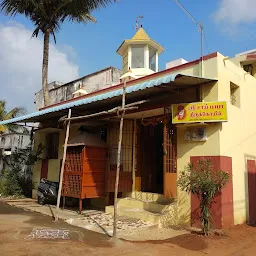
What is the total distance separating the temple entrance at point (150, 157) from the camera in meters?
10.6

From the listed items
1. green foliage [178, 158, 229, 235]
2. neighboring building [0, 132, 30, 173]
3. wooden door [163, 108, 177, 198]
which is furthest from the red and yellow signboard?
neighboring building [0, 132, 30, 173]

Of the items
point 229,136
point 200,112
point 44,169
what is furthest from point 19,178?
point 229,136

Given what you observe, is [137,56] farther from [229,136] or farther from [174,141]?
[229,136]

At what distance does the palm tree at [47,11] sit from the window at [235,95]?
9.37 metres

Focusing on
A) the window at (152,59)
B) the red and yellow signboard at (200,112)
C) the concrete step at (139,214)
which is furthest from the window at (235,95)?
the window at (152,59)

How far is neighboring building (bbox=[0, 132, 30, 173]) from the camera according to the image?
18.4 meters

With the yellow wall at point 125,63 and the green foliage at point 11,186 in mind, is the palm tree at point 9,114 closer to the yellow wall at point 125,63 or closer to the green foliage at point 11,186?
the green foliage at point 11,186

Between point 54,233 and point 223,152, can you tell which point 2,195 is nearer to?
point 54,233

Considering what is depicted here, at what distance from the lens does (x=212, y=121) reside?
7.71 m

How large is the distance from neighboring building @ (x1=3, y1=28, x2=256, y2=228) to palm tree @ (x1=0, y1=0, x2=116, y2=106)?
20.1 ft

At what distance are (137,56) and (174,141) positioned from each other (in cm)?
735

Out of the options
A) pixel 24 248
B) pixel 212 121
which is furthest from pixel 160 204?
pixel 24 248

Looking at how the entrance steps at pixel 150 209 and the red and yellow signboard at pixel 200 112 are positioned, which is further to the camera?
the entrance steps at pixel 150 209

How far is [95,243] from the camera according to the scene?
20.2 ft
